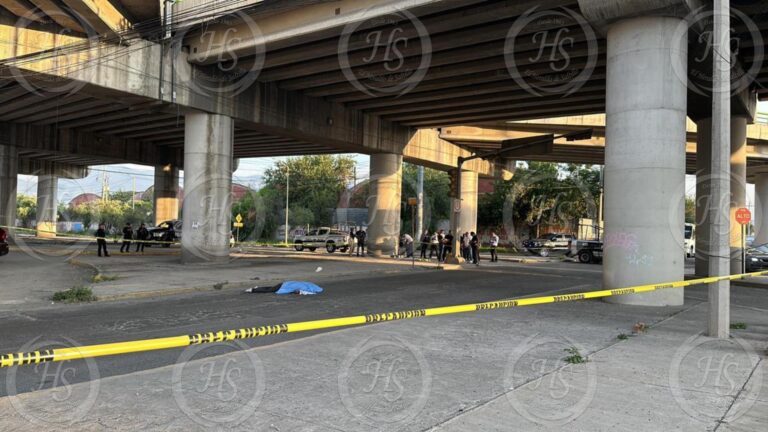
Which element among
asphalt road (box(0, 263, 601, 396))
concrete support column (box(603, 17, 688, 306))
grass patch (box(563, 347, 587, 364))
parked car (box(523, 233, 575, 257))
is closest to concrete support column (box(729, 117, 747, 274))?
asphalt road (box(0, 263, 601, 396))

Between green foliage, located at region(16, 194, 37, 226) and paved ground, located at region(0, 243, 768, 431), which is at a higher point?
green foliage, located at region(16, 194, 37, 226)

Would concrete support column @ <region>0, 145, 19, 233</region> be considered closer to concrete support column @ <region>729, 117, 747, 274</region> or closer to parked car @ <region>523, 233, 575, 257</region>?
parked car @ <region>523, 233, 575, 257</region>

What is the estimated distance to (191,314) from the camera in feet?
34.9

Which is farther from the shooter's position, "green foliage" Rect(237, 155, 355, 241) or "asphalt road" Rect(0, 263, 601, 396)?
"green foliage" Rect(237, 155, 355, 241)

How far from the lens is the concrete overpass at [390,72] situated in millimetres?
13219

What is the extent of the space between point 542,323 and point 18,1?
18132 millimetres

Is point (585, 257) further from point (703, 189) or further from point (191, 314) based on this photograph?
point (191, 314)

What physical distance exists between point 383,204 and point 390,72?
38.7 feet

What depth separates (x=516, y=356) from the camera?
727cm

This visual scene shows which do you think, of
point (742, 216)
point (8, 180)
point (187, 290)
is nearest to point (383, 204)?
point (187, 290)

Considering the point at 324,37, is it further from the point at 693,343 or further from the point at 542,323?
the point at 693,343

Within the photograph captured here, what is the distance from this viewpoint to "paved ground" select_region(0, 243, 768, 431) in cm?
480

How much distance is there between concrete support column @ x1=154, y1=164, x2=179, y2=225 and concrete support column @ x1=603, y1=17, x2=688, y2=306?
127 ft

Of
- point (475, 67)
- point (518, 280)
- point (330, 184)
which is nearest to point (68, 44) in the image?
point (475, 67)
